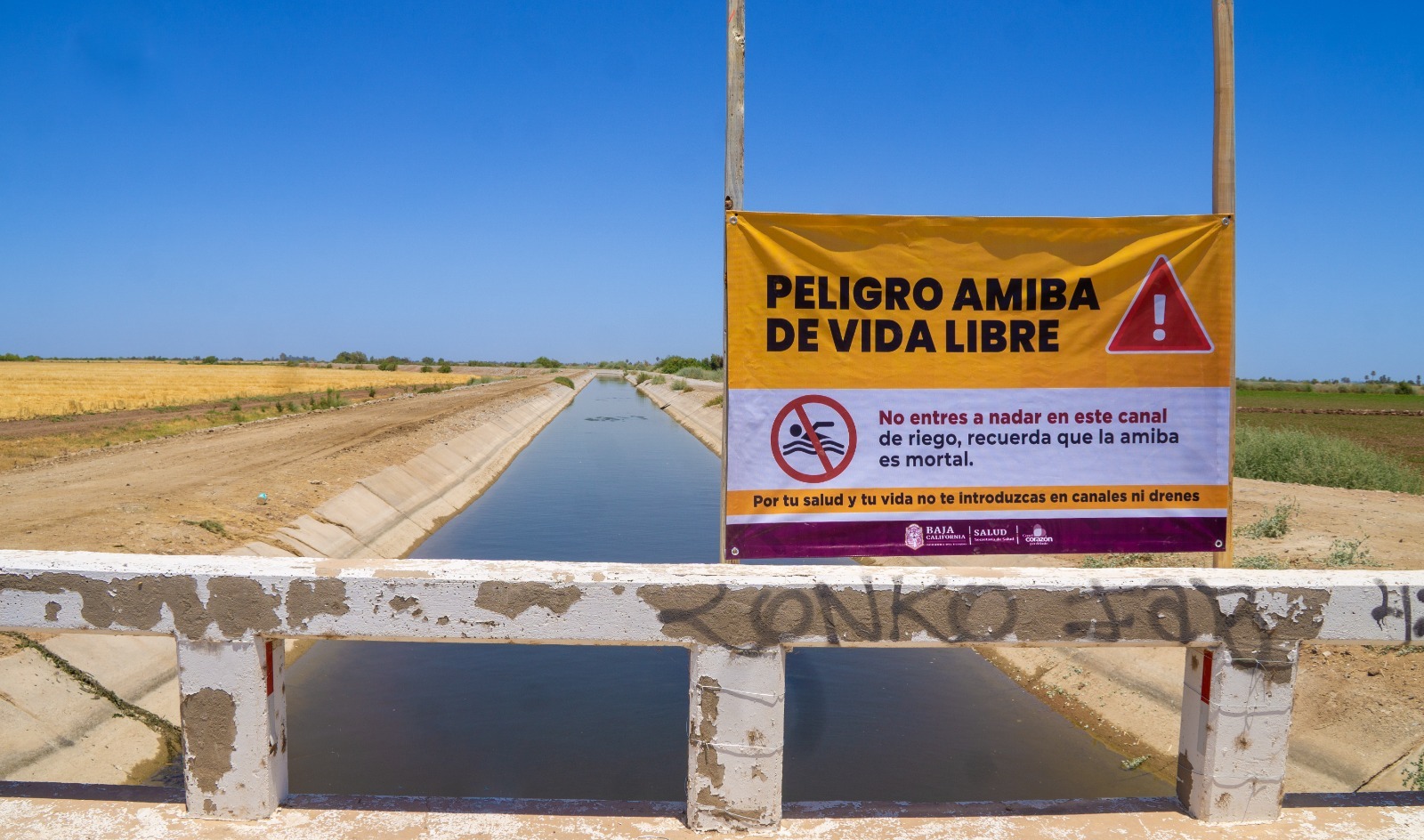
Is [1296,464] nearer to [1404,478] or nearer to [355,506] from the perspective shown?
[1404,478]

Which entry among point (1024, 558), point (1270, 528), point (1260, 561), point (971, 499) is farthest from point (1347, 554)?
point (971, 499)

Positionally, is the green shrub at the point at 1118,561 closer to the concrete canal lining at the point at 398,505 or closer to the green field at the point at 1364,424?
the concrete canal lining at the point at 398,505

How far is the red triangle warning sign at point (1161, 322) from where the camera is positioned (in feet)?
13.6

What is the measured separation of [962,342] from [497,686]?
21.7 ft

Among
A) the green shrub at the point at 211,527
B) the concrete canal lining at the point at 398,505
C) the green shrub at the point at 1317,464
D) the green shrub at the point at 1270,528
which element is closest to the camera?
the green shrub at the point at 1270,528

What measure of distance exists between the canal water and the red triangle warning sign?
4.08m

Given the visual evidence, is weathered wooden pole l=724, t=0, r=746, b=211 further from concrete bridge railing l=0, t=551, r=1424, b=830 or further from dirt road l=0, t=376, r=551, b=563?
dirt road l=0, t=376, r=551, b=563

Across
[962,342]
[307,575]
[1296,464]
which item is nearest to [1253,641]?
[962,342]

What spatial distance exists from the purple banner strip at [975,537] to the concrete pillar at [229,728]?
1961mm

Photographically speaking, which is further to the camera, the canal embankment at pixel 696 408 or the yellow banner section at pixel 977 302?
the canal embankment at pixel 696 408

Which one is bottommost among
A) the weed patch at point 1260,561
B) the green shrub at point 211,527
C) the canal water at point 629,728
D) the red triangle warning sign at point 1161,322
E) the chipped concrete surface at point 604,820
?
the canal water at point 629,728

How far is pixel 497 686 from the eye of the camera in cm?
894

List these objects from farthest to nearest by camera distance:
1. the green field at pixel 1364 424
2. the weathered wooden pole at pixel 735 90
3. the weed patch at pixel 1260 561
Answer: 1. the green field at pixel 1364 424
2. the weed patch at pixel 1260 561
3. the weathered wooden pole at pixel 735 90

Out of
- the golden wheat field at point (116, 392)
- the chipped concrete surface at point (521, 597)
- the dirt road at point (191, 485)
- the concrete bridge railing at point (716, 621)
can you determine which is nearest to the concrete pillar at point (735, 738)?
the concrete bridge railing at point (716, 621)
